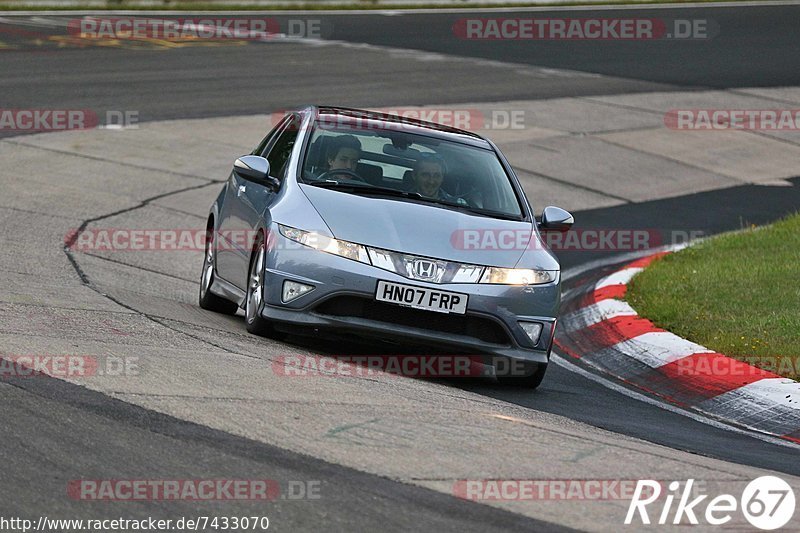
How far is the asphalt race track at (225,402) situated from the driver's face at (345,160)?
1158 millimetres

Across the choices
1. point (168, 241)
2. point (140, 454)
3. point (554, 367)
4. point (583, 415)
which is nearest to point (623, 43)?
point (168, 241)

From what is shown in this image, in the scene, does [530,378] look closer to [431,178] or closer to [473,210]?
[473,210]

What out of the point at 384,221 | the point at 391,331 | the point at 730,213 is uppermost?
the point at 384,221

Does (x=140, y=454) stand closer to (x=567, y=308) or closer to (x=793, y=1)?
(x=567, y=308)

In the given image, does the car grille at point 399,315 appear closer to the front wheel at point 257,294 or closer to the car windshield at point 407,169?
the front wheel at point 257,294

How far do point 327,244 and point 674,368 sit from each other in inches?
108

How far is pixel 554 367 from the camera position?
958 cm

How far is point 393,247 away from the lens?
789 cm

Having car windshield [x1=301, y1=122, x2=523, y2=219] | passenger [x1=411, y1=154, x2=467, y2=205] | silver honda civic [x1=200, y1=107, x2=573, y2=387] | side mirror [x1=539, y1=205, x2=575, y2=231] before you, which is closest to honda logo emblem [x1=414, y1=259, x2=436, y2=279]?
silver honda civic [x1=200, y1=107, x2=573, y2=387]

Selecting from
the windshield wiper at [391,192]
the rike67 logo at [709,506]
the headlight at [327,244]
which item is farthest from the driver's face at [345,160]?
the rike67 logo at [709,506]

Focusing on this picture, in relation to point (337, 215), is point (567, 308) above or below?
below

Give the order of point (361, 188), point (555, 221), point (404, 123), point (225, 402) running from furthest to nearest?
point (404, 123) < point (555, 221) < point (361, 188) < point (225, 402)

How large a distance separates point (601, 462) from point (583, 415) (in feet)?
5.70

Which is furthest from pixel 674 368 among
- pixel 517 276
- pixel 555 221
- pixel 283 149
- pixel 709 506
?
pixel 709 506
